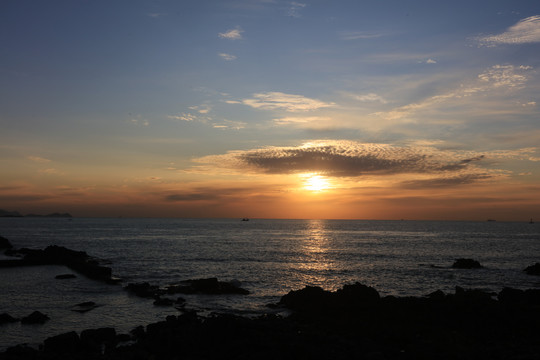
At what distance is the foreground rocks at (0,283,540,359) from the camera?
2091cm

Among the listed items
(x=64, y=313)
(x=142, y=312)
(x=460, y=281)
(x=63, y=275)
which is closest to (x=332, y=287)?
(x=460, y=281)

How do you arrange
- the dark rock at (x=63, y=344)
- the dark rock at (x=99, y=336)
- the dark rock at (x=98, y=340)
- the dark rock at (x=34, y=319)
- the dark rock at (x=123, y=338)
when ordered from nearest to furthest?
the dark rock at (x=63, y=344)
the dark rock at (x=98, y=340)
the dark rock at (x=99, y=336)
the dark rock at (x=123, y=338)
the dark rock at (x=34, y=319)

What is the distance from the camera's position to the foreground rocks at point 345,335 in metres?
20.9

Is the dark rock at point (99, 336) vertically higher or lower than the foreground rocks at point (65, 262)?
higher

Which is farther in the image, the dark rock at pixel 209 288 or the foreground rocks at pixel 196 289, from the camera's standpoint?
the dark rock at pixel 209 288

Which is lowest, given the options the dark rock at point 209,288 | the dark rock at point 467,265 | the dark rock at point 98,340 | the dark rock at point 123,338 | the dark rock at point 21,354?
the dark rock at point 467,265

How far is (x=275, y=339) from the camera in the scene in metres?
23.2

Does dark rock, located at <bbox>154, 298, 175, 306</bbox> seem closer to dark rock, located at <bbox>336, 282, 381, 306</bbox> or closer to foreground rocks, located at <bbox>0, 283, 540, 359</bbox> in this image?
foreground rocks, located at <bbox>0, 283, 540, 359</bbox>

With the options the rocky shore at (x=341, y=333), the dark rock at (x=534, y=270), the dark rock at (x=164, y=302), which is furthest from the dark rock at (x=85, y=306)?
the dark rock at (x=534, y=270)

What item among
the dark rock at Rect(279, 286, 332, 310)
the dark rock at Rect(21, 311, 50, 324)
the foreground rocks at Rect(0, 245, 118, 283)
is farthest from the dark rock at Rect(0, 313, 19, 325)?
the dark rock at Rect(279, 286, 332, 310)

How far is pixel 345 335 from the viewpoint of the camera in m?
24.8

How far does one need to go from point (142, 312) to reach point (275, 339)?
15280 millimetres

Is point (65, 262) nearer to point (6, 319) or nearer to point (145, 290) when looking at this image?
point (145, 290)

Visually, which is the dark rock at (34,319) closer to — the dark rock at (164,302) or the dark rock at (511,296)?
the dark rock at (164,302)
